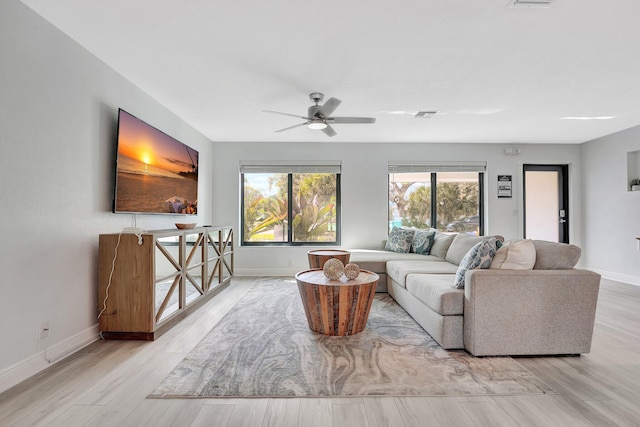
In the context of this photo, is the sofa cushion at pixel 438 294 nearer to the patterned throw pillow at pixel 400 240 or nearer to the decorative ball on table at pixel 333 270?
the decorative ball on table at pixel 333 270

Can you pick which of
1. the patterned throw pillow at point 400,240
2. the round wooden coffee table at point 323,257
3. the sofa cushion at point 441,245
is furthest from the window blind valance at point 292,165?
the sofa cushion at point 441,245

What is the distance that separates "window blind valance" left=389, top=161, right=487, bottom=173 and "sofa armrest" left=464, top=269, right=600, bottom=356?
3.63 meters

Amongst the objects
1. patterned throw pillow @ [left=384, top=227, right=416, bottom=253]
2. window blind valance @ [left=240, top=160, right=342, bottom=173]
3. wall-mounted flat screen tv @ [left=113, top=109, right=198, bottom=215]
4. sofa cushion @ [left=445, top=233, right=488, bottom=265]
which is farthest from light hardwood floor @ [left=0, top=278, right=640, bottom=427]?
window blind valance @ [left=240, top=160, right=342, bottom=173]

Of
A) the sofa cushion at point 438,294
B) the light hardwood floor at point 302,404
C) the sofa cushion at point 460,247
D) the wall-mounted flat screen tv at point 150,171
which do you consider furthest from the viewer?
the sofa cushion at point 460,247

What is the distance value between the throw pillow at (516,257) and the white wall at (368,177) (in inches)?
128

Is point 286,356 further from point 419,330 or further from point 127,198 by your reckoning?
point 127,198

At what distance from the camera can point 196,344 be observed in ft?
8.65

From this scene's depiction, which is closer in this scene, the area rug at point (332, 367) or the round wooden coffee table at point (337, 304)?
the area rug at point (332, 367)

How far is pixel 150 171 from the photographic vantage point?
10.8 feet

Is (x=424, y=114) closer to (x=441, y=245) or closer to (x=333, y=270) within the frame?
(x=441, y=245)

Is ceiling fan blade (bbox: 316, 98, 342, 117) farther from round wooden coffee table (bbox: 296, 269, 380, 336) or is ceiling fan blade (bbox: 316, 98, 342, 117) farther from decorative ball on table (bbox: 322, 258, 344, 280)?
round wooden coffee table (bbox: 296, 269, 380, 336)

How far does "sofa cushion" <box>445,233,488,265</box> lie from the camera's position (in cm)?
387

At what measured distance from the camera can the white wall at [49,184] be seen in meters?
1.96

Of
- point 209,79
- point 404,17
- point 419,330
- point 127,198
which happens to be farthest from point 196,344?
point 404,17
